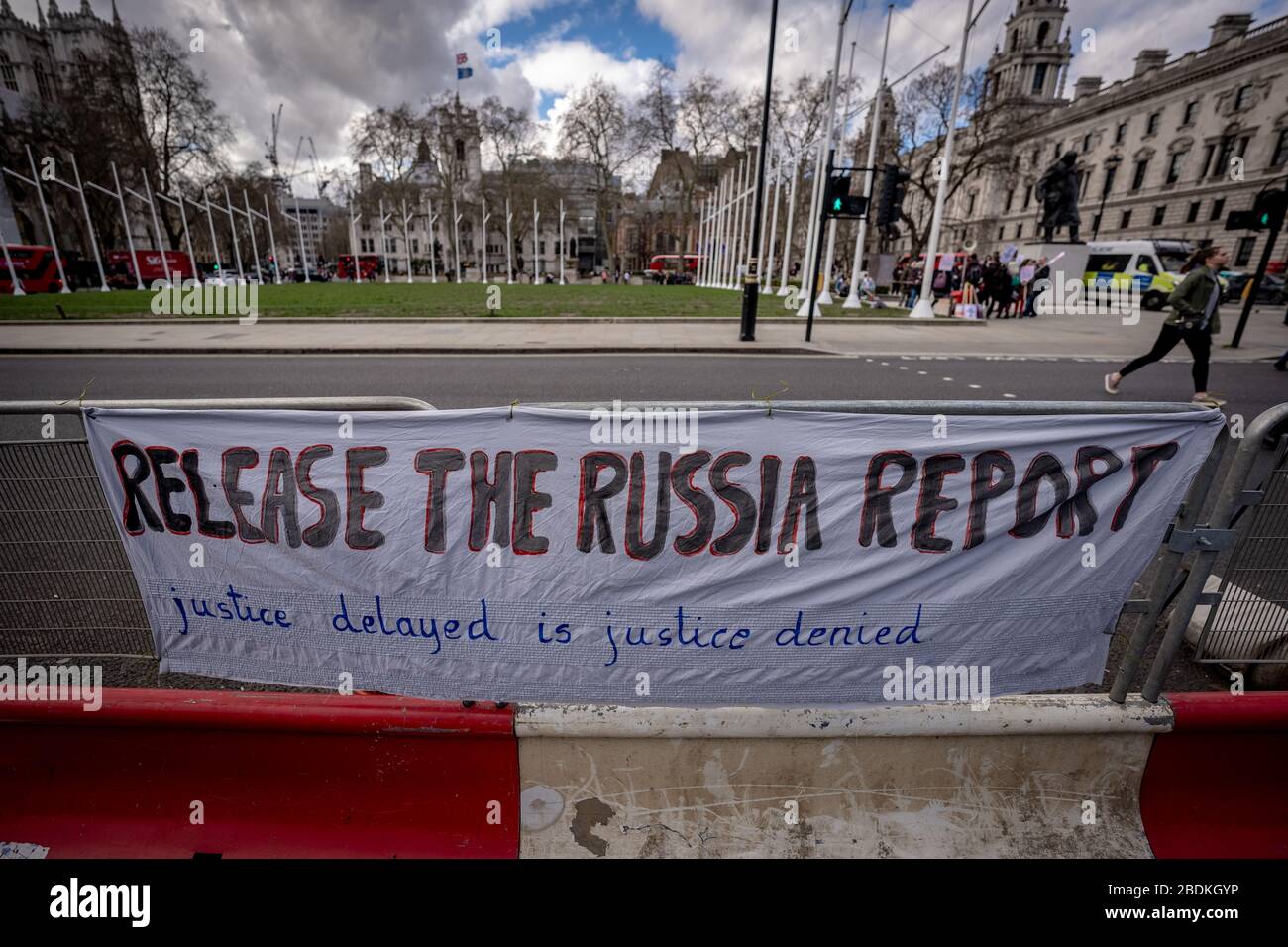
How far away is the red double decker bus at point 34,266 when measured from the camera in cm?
3159

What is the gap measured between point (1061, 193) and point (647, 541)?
97.6ft

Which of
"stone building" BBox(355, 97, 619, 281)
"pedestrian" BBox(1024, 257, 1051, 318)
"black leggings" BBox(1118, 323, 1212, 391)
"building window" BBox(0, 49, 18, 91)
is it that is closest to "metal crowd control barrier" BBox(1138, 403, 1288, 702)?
"black leggings" BBox(1118, 323, 1212, 391)

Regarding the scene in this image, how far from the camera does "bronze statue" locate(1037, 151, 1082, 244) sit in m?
23.5

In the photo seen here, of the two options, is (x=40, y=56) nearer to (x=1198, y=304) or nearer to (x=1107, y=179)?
(x=1198, y=304)

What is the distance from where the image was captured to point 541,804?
7.07 feet

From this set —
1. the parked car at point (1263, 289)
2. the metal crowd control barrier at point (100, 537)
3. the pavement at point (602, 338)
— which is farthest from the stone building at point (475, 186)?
the metal crowd control barrier at point (100, 537)

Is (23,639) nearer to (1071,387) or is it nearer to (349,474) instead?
(349,474)

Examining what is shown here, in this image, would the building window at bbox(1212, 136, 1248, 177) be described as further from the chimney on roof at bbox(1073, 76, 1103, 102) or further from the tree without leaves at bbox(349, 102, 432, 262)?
the tree without leaves at bbox(349, 102, 432, 262)

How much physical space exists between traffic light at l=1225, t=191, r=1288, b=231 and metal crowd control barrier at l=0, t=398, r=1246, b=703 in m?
16.4

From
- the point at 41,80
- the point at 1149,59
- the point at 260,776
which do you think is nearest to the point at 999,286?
the point at 260,776

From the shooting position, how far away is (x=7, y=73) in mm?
61219
